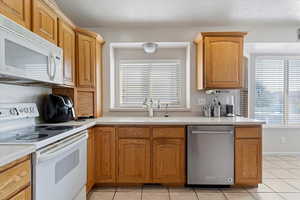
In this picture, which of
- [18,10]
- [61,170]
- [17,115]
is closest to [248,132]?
[61,170]

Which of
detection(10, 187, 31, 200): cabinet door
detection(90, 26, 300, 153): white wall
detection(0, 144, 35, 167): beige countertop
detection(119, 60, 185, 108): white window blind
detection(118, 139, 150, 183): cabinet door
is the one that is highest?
detection(90, 26, 300, 153): white wall

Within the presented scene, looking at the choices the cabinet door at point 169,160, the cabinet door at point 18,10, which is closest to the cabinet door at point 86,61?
the cabinet door at point 18,10

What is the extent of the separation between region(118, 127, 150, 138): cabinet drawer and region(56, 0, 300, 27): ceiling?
155 cm

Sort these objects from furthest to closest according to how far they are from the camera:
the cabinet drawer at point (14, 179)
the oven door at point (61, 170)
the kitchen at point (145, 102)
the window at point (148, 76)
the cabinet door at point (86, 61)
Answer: the window at point (148, 76) < the cabinet door at point (86, 61) < the kitchen at point (145, 102) < the oven door at point (61, 170) < the cabinet drawer at point (14, 179)

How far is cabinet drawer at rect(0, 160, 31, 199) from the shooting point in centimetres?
101

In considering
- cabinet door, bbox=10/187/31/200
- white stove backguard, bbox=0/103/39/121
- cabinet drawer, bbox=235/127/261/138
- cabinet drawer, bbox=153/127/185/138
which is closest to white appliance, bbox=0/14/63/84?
white stove backguard, bbox=0/103/39/121

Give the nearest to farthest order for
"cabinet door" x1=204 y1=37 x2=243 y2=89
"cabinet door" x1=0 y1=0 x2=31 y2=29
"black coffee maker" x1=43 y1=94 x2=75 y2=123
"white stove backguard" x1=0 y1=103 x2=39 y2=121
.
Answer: "cabinet door" x1=0 y1=0 x2=31 y2=29 → "white stove backguard" x1=0 y1=103 x2=39 y2=121 → "black coffee maker" x1=43 y1=94 x2=75 y2=123 → "cabinet door" x1=204 y1=37 x2=243 y2=89

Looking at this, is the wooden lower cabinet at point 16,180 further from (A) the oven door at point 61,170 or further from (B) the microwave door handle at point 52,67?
(B) the microwave door handle at point 52,67

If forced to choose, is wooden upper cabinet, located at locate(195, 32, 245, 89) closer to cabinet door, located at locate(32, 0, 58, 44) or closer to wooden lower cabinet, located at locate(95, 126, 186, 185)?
wooden lower cabinet, located at locate(95, 126, 186, 185)

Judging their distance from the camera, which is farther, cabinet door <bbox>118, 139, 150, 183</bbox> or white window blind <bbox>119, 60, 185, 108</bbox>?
white window blind <bbox>119, 60, 185, 108</bbox>

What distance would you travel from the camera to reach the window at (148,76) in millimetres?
3660

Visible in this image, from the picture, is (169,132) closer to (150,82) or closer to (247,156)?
(247,156)

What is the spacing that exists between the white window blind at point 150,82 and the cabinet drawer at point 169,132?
100 centimetres

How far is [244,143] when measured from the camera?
8.74 feet
